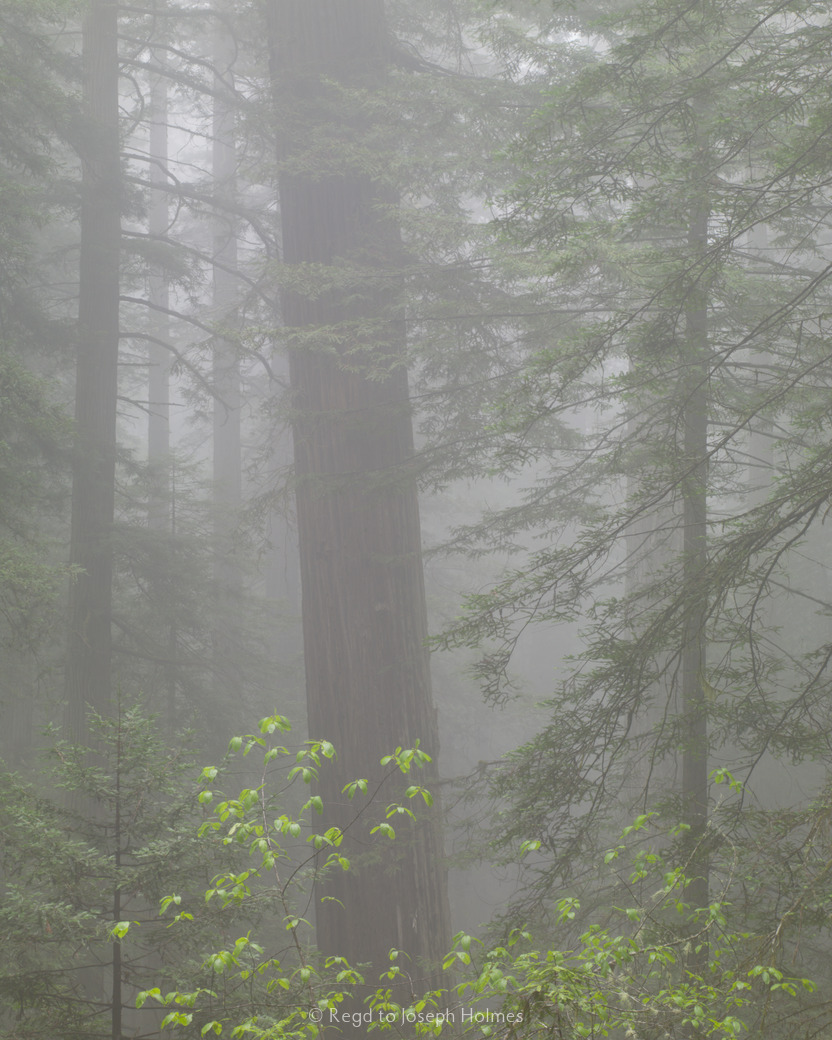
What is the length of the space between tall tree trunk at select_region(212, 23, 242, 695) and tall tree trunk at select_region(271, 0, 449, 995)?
1180 mm

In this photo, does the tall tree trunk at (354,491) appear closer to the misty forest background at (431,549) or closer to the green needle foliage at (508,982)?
the misty forest background at (431,549)

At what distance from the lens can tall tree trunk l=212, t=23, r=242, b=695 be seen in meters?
10.1

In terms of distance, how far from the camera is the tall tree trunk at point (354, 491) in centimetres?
643

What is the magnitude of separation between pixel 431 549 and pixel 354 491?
96 centimetres

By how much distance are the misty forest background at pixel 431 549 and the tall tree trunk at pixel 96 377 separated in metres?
0.04

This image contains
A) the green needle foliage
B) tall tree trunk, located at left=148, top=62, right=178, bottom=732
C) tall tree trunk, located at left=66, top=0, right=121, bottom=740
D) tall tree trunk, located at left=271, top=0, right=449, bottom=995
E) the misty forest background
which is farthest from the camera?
tall tree trunk, located at left=148, top=62, right=178, bottom=732

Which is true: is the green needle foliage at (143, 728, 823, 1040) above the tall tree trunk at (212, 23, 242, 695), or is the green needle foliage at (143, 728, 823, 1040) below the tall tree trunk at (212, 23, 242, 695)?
below

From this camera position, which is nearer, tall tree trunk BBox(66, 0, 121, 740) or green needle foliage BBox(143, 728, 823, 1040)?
green needle foliage BBox(143, 728, 823, 1040)

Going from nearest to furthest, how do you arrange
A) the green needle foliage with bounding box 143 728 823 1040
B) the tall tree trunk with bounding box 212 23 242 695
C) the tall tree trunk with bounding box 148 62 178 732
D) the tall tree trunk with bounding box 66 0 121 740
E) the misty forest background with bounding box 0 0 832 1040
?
the green needle foliage with bounding box 143 728 823 1040 < the misty forest background with bounding box 0 0 832 1040 < the tall tree trunk with bounding box 66 0 121 740 < the tall tree trunk with bounding box 148 62 178 732 < the tall tree trunk with bounding box 212 23 242 695

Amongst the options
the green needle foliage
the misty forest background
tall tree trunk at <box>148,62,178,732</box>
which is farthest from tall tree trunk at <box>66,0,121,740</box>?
the green needle foliage

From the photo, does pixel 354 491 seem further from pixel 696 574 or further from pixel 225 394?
pixel 225 394

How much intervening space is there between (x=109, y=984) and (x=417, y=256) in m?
10.0

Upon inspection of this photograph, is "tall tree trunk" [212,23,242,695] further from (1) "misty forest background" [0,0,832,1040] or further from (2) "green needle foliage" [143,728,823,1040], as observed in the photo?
(2) "green needle foliage" [143,728,823,1040]

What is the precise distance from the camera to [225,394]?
15.5 meters
